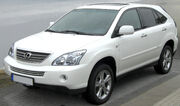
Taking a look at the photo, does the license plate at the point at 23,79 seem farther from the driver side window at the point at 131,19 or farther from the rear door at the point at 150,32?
the rear door at the point at 150,32

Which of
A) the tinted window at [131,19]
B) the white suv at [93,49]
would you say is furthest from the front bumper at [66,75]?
the tinted window at [131,19]

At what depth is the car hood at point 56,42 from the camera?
4.92 metres

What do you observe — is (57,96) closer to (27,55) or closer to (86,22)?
(27,55)

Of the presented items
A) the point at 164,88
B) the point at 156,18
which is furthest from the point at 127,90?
the point at 156,18

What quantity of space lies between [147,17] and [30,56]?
278 cm

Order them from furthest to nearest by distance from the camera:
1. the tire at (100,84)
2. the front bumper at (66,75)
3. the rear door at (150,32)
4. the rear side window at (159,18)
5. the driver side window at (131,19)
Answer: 1. the rear side window at (159,18)
2. the rear door at (150,32)
3. the driver side window at (131,19)
4. the tire at (100,84)
5. the front bumper at (66,75)

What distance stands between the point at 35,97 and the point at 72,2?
4892 millimetres

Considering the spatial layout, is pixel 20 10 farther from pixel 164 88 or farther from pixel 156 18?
pixel 164 88

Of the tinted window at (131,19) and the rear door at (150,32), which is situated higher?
the tinted window at (131,19)

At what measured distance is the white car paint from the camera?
4727mm

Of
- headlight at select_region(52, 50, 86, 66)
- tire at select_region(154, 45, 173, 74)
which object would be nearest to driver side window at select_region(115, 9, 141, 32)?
tire at select_region(154, 45, 173, 74)

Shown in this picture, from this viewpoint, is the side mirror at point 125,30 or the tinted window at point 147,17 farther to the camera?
the tinted window at point 147,17

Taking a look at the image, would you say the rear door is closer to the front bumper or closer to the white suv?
the white suv

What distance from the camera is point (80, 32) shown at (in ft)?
18.6
